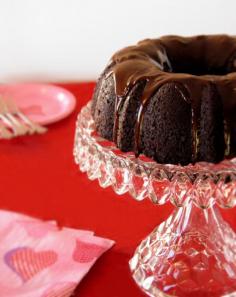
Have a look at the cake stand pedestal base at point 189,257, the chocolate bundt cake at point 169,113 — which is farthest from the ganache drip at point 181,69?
the cake stand pedestal base at point 189,257

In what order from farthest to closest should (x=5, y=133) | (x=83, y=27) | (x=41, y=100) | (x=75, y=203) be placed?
(x=83, y=27)
(x=41, y=100)
(x=5, y=133)
(x=75, y=203)

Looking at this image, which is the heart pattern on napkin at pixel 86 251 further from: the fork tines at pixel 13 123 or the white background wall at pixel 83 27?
the white background wall at pixel 83 27

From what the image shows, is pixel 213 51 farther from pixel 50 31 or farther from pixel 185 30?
pixel 50 31

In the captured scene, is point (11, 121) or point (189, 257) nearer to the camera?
point (189, 257)

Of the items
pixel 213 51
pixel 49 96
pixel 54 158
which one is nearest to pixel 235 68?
pixel 213 51

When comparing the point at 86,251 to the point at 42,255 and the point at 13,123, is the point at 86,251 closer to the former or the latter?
the point at 42,255

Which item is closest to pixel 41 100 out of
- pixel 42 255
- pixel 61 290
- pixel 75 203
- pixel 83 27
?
pixel 83 27
